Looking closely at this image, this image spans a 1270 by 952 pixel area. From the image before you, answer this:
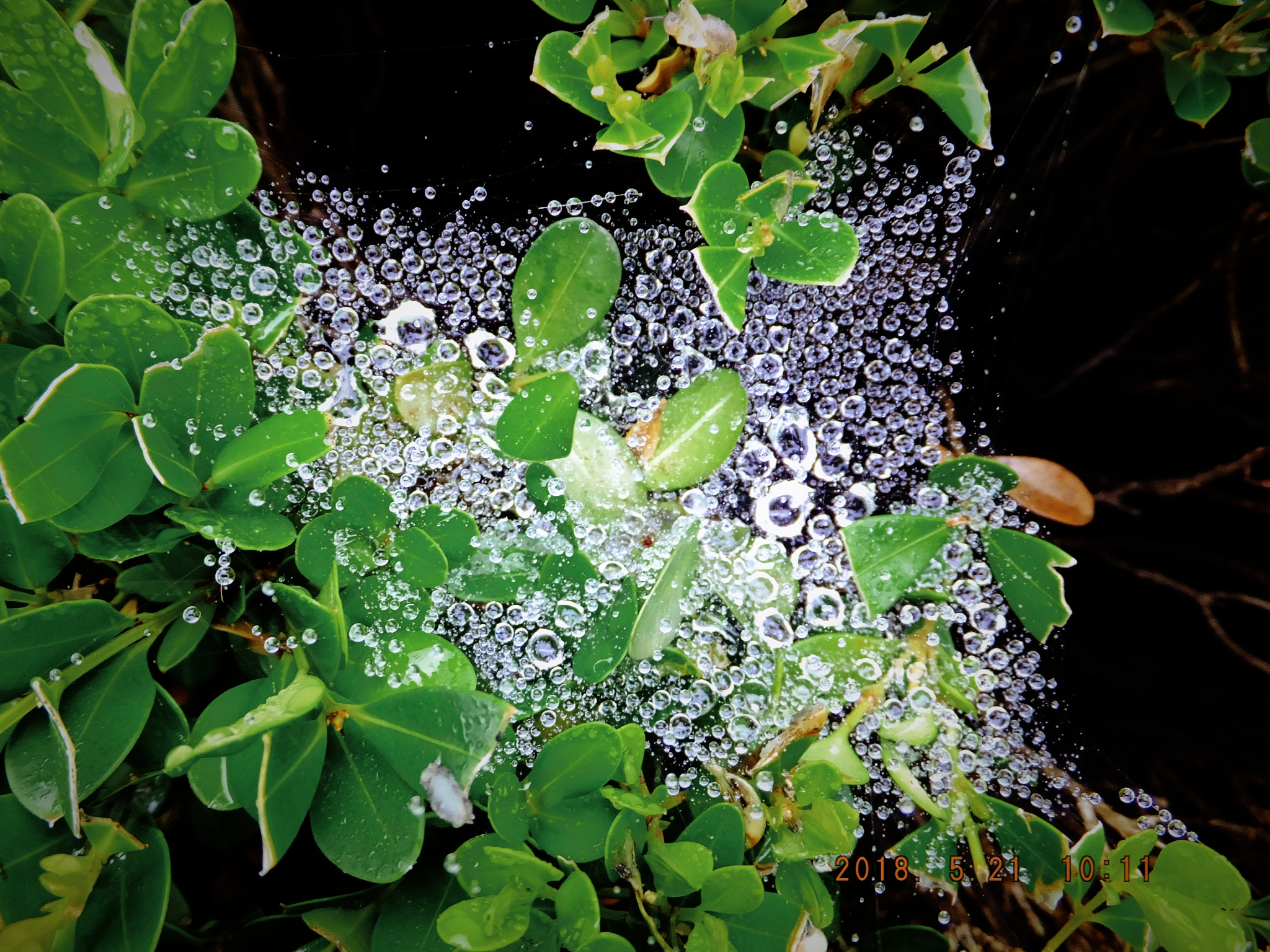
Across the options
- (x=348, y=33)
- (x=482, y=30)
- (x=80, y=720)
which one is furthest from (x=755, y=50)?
(x=80, y=720)

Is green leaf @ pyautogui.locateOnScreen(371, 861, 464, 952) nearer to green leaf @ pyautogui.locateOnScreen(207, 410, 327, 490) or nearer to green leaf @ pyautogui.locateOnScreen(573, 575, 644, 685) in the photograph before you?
green leaf @ pyautogui.locateOnScreen(573, 575, 644, 685)

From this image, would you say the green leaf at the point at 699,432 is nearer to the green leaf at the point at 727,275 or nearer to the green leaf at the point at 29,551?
the green leaf at the point at 727,275

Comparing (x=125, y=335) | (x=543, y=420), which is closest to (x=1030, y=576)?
(x=543, y=420)

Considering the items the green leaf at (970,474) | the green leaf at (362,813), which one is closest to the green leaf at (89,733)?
the green leaf at (362,813)

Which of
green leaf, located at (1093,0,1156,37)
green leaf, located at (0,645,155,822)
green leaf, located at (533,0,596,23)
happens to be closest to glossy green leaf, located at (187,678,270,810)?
green leaf, located at (0,645,155,822)

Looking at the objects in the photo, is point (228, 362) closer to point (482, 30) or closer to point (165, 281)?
point (165, 281)

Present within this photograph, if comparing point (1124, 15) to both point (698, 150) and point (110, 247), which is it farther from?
point (110, 247)
